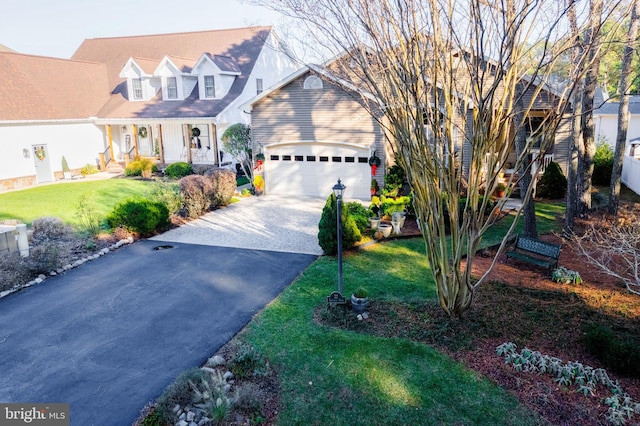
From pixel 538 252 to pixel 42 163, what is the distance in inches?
919

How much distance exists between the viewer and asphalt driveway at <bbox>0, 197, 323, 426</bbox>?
614 centimetres

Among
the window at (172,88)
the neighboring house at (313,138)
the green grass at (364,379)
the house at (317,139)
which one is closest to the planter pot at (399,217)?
the house at (317,139)

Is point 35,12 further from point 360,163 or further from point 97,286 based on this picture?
point 97,286

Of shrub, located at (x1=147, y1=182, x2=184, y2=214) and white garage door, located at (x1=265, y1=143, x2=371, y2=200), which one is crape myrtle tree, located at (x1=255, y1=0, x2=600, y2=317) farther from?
white garage door, located at (x1=265, y1=143, x2=371, y2=200)

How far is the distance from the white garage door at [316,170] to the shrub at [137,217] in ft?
22.3

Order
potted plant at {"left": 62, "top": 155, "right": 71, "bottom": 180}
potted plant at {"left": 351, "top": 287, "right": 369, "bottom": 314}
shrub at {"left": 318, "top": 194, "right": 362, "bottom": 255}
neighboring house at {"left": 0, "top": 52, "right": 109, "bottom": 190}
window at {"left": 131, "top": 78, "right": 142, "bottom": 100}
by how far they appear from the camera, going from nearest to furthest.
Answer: potted plant at {"left": 351, "top": 287, "right": 369, "bottom": 314}
shrub at {"left": 318, "top": 194, "right": 362, "bottom": 255}
neighboring house at {"left": 0, "top": 52, "right": 109, "bottom": 190}
potted plant at {"left": 62, "top": 155, "right": 71, "bottom": 180}
window at {"left": 131, "top": 78, "right": 142, "bottom": 100}

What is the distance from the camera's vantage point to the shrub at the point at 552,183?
17234 mm

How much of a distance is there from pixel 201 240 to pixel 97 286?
12.4 ft

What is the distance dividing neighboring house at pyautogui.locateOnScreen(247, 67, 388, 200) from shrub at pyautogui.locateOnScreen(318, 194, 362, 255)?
6493 mm

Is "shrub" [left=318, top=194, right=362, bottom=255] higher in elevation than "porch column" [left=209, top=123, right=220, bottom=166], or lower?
lower

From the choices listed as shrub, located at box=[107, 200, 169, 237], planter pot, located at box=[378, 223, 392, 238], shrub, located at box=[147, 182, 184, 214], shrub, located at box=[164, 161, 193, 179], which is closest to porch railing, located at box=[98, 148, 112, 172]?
shrub, located at box=[164, 161, 193, 179]

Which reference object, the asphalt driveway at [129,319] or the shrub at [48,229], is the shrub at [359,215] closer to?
the asphalt driveway at [129,319]

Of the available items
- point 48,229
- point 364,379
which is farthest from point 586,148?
point 48,229

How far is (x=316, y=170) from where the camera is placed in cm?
1886
